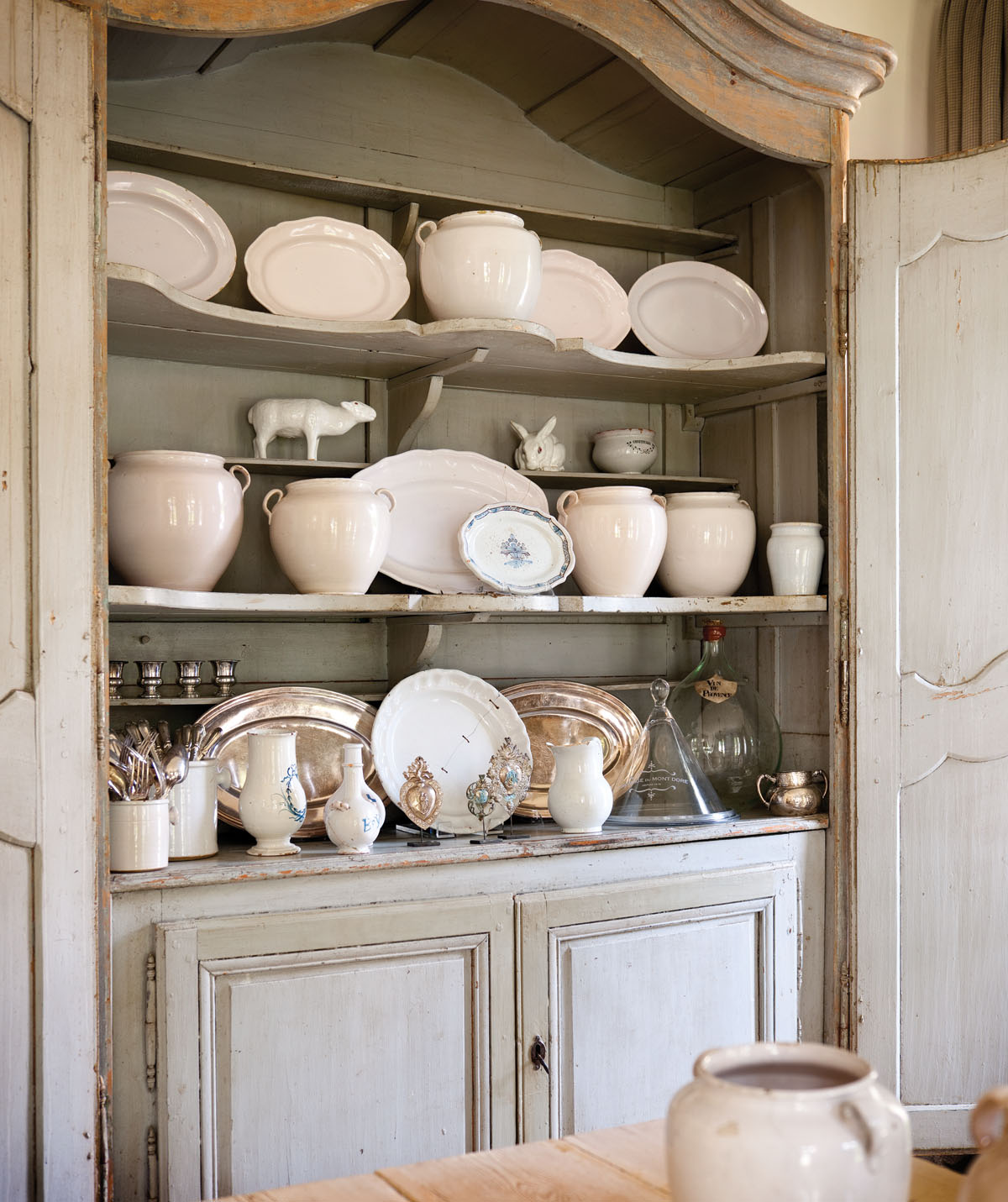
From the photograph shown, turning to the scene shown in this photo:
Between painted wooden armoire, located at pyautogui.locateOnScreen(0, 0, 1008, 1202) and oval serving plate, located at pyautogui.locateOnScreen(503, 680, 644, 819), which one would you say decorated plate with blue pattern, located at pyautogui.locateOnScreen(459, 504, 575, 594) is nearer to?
painted wooden armoire, located at pyautogui.locateOnScreen(0, 0, 1008, 1202)

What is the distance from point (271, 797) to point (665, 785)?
33.4 inches

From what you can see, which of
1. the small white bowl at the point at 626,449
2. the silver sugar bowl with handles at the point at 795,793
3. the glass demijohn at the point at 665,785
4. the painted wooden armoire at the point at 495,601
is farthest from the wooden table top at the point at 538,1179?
the small white bowl at the point at 626,449

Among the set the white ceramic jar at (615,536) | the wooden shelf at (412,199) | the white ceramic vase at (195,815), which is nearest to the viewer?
the white ceramic vase at (195,815)

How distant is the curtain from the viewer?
3.13m

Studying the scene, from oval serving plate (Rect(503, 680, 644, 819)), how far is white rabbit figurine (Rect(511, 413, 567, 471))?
1.60 ft

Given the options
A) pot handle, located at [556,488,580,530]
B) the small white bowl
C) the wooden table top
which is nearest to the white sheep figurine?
pot handle, located at [556,488,580,530]

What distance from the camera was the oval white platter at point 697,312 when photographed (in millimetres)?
2783

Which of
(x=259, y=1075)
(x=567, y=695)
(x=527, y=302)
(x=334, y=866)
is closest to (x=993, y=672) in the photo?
(x=567, y=695)

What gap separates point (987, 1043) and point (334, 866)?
56.5 inches

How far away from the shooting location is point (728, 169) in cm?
287

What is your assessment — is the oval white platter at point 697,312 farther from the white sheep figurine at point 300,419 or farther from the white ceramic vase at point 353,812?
the white ceramic vase at point 353,812

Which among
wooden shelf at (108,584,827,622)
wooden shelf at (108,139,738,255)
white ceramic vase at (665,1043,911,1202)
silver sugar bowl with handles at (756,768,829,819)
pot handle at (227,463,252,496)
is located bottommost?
silver sugar bowl with handles at (756,768,829,819)

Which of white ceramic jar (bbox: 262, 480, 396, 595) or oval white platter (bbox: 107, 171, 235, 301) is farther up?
oval white platter (bbox: 107, 171, 235, 301)

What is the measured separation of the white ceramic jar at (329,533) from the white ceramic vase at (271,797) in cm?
31
